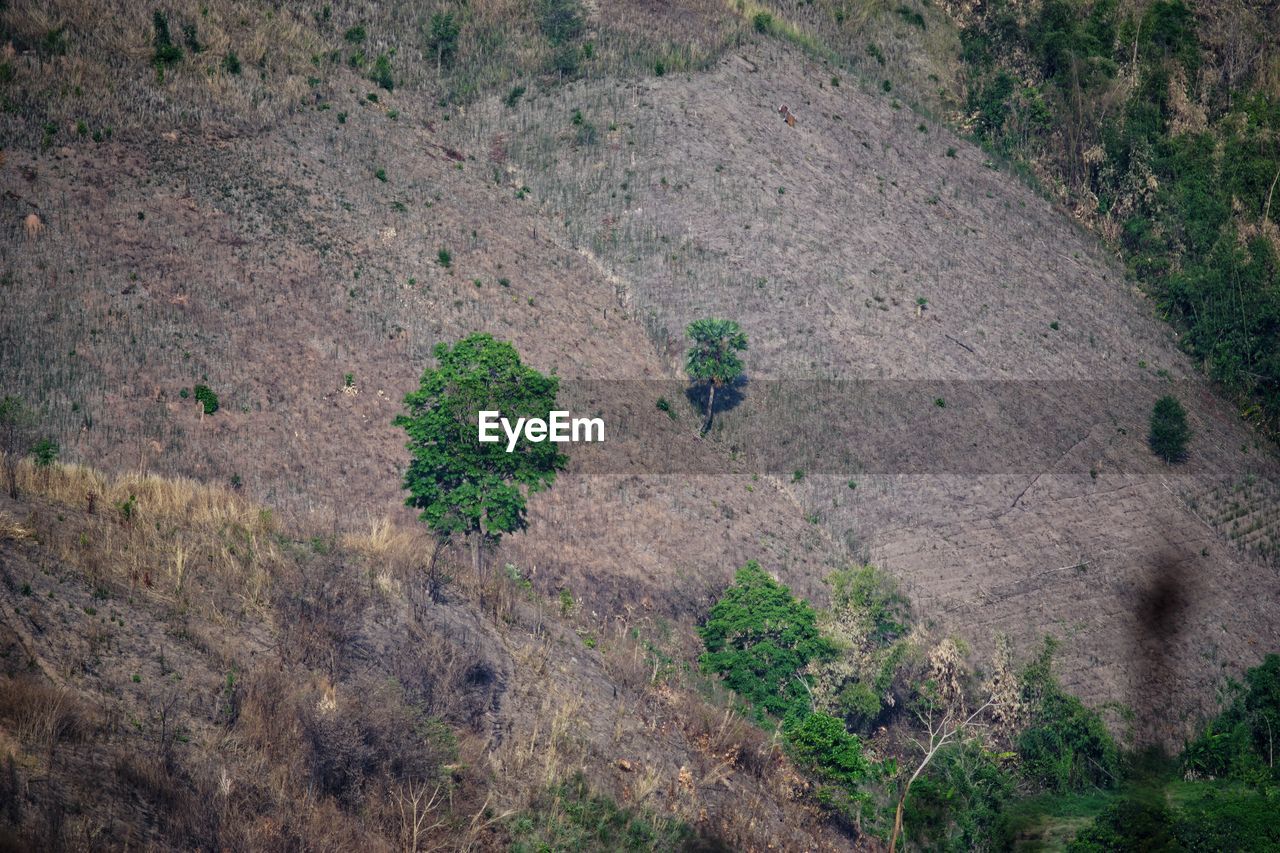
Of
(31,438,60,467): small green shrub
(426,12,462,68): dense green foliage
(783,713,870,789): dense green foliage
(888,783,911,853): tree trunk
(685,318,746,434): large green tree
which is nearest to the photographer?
(888,783,911,853): tree trunk

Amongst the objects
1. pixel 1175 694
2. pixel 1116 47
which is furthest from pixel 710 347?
pixel 1116 47

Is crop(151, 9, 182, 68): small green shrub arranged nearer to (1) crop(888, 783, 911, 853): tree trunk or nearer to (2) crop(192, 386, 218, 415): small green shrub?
(2) crop(192, 386, 218, 415): small green shrub

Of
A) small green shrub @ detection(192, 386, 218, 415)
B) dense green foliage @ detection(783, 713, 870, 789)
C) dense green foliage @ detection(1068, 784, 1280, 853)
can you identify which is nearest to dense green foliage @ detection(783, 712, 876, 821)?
dense green foliage @ detection(783, 713, 870, 789)

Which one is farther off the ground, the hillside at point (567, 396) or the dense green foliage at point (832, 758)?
the hillside at point (567, 396)

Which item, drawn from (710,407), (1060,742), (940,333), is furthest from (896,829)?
(940,333)

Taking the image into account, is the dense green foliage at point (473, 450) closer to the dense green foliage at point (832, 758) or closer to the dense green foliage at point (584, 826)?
the dense green foliage at point (832, 758)

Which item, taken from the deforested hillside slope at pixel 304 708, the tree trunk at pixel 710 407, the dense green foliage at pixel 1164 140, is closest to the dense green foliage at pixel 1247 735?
the deforested hillside slope at pixel 304 708
